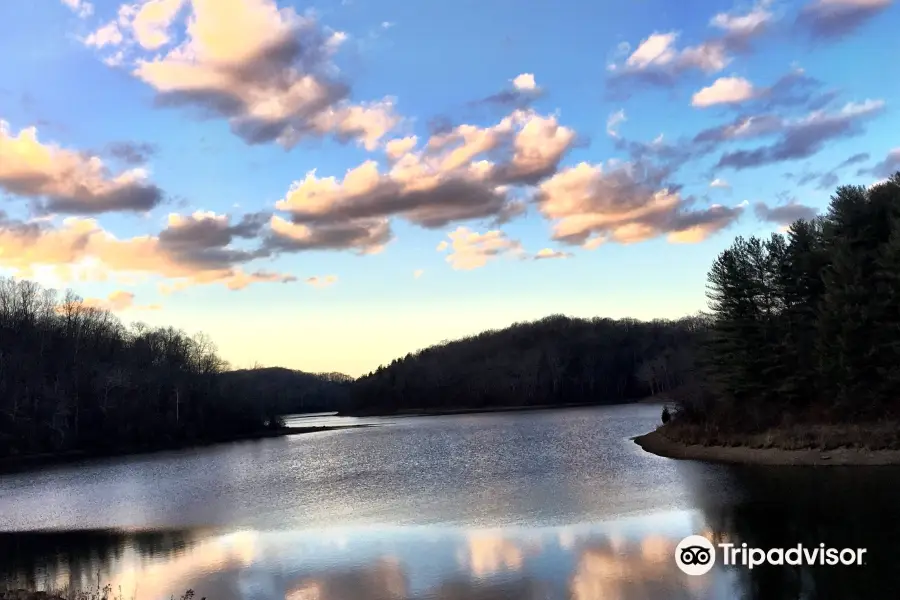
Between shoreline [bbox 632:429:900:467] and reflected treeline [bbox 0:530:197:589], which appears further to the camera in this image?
shoreline [bbox 632:429:900:467]

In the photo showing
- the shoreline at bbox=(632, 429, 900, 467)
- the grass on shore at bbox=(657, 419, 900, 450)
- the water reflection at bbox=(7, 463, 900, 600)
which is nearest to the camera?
the water reflection at bbox=(7, 463, 900, 600)

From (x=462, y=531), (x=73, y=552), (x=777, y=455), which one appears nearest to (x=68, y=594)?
(x=73, y=552)

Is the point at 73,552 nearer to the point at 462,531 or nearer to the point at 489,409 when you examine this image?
the point at 462,531

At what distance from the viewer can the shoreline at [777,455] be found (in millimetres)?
30703

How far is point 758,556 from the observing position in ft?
51.8

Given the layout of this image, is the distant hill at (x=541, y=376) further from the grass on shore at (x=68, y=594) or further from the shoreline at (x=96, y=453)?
the grass on shore at (x=68, y=594)

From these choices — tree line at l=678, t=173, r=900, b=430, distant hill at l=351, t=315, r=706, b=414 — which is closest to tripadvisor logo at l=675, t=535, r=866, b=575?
tree line at l=678, t=173, r=900, b=430

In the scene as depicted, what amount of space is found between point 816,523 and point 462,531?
32.6 feet

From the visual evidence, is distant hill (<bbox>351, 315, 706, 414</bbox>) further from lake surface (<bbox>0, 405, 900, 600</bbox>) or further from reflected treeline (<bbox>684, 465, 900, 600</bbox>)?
reflected treeline (<bbox>684, 465, 900, 600</bbox>)

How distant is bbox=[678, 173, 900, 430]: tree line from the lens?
35531mm

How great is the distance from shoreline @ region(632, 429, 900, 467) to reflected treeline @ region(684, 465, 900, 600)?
145 centimetres

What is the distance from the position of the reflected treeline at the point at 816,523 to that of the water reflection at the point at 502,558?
0.04 meters

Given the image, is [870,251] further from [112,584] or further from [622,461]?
[112,584]

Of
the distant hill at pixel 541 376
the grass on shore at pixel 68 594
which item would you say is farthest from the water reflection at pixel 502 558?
the distant hill at pixel 541 376
